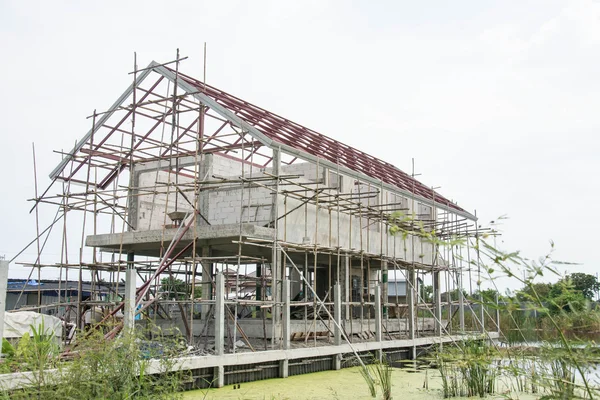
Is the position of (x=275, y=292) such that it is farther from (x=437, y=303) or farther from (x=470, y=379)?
(x=437, y=303)

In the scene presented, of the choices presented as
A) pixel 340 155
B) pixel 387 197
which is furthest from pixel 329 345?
pixel 387 197

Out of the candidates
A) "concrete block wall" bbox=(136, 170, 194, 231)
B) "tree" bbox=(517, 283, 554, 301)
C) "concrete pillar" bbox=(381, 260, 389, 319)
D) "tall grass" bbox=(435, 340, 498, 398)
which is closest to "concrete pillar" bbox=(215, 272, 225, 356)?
"tall grass" bbox=(435, 340, 498, 398)

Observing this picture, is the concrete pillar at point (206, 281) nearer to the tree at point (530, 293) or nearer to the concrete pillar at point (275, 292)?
the concrete pillar at point (275, 292)

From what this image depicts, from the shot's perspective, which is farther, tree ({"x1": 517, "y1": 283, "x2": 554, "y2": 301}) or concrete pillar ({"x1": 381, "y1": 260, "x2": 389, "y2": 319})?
concrete pillar ({"x1": 381, "y1": 260, "x2": 389, "y2": 319})

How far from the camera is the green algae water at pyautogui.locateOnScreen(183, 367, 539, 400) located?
1162cm

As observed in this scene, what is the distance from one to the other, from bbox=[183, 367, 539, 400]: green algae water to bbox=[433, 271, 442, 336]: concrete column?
4.46 metres

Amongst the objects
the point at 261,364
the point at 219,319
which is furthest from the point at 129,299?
the point at 261,364

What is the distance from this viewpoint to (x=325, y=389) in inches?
502

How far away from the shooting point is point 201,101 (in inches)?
705

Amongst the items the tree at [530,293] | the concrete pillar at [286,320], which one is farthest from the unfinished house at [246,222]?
the tree at [530,293]

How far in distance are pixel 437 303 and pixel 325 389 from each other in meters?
10.0

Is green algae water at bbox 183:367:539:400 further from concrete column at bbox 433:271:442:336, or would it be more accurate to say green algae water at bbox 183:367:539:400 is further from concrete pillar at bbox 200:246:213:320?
concrete column at bbox 433:271:442:336

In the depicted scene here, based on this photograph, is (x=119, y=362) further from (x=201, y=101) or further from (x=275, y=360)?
(x=201, y=101)

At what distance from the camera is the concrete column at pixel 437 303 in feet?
69.8
